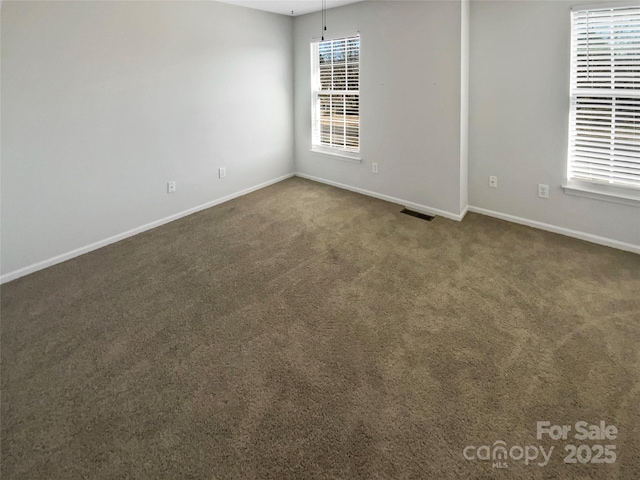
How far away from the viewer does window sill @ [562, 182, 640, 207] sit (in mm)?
3076

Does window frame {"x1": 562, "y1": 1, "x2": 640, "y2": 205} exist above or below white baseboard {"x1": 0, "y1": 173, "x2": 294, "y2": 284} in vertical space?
above

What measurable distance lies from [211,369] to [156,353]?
1.24 feet

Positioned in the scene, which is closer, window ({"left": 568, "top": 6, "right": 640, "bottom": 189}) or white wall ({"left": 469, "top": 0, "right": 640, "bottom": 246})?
window ({"left": 568, "top": 6, "right": 640, "bottom": 189})

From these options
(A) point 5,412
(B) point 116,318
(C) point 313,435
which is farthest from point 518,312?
(A) point 5,412

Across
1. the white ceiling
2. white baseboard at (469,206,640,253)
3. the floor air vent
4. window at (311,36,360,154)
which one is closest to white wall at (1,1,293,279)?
the white ceiling

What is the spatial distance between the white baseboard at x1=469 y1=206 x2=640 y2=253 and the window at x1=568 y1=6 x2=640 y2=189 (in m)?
0.47

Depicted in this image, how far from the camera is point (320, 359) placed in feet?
6.57

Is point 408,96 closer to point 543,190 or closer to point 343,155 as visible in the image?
point 343,155

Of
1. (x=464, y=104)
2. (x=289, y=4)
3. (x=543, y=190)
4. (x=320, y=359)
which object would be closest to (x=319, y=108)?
(x=289, y=4)

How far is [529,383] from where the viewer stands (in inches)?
71.0

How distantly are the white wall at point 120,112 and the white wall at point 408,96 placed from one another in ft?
4.34

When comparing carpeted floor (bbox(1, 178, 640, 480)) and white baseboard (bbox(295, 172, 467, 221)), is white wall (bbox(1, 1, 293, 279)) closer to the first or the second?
carpeted floor (bbox(1, 178, 640, 480))

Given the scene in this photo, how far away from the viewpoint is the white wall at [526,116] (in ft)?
10.5

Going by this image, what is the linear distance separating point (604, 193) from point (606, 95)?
2.63ft
